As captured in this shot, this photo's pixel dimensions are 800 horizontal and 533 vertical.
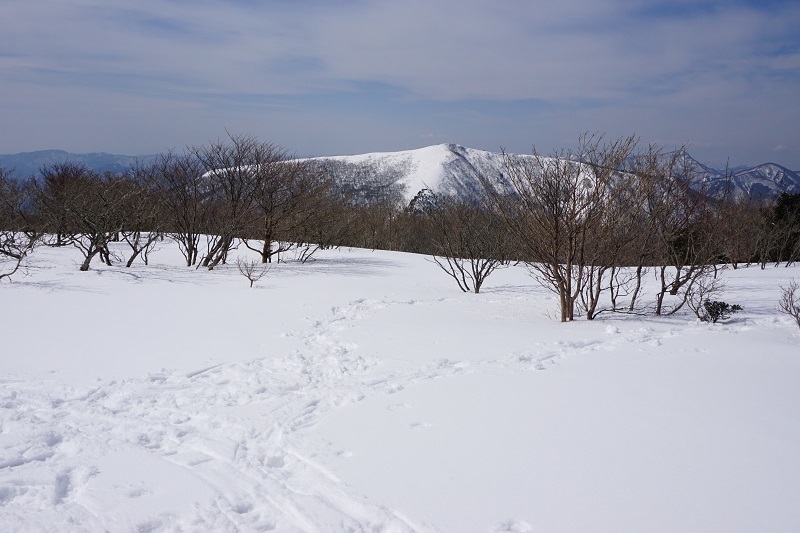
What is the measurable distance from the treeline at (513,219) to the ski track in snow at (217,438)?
12.5 feet

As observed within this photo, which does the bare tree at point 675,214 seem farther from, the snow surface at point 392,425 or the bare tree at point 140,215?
the bare tree at point 140,215

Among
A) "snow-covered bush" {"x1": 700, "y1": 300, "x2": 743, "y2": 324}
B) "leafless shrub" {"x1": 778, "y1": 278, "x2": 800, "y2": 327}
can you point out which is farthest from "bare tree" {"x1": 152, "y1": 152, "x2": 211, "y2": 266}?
"leafless shrub" {"x1": 778, "y1": 278, "x2": 800, "y2": 327}

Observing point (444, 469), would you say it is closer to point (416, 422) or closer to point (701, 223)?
point (416, 422)

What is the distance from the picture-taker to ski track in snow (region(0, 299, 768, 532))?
3.00 m

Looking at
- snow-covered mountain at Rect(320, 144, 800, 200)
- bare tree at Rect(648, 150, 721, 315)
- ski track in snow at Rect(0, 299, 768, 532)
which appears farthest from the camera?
snow-covered mountain at Rect(320, 144, 800, 200)

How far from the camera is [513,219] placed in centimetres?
1024

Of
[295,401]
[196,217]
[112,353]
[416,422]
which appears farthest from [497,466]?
[196,217]

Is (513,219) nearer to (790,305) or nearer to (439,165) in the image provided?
(790,305)

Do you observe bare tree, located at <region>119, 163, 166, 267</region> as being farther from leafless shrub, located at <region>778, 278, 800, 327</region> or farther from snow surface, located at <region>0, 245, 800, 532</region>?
leafless shrub, located at <region>778, 278, 800, 327</region>

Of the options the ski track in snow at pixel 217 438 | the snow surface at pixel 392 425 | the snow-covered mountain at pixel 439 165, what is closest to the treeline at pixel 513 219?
the snow surface at pixel 392 425

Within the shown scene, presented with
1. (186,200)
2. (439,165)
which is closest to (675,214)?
(186,200)

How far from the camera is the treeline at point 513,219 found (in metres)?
9.33

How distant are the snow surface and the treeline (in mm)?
1916

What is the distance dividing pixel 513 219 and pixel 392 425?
22.5 ft
